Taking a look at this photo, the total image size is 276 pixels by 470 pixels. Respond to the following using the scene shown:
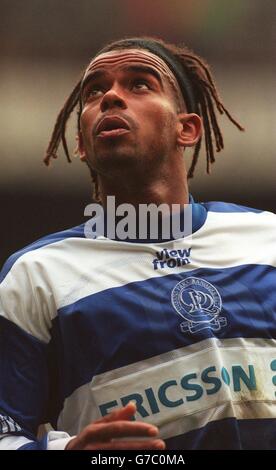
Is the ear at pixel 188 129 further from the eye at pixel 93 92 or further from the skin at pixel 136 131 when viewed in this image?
the eye at pixel 93 92

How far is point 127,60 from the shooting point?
3.36 meters

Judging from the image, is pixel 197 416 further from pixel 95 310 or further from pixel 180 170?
pixel 180 170

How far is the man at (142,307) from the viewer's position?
305 centimetres

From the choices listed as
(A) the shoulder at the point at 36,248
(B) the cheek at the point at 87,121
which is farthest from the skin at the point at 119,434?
(B) the cheek at the point at 87,121

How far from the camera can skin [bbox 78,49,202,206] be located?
10.8 ft

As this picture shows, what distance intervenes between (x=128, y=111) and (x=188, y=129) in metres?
0.29

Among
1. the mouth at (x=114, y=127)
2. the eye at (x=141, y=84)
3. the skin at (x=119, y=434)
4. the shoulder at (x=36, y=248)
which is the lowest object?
the skin at (x=119, y=434)

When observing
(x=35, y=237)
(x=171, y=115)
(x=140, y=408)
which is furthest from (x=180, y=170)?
(x=35, y=237)

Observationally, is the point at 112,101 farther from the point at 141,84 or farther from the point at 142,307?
the point at 142,307

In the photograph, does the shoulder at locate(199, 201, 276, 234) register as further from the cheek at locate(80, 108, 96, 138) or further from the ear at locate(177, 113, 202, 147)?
the cheek at locate(80, 108, 96, 138)

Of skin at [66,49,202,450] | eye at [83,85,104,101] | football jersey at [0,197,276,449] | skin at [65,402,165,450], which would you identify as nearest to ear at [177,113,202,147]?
skin at [66,49,202,450]

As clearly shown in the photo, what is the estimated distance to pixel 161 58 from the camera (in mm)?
3441

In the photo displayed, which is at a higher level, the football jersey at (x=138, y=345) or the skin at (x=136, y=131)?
the skin at (x=136, y=131)
